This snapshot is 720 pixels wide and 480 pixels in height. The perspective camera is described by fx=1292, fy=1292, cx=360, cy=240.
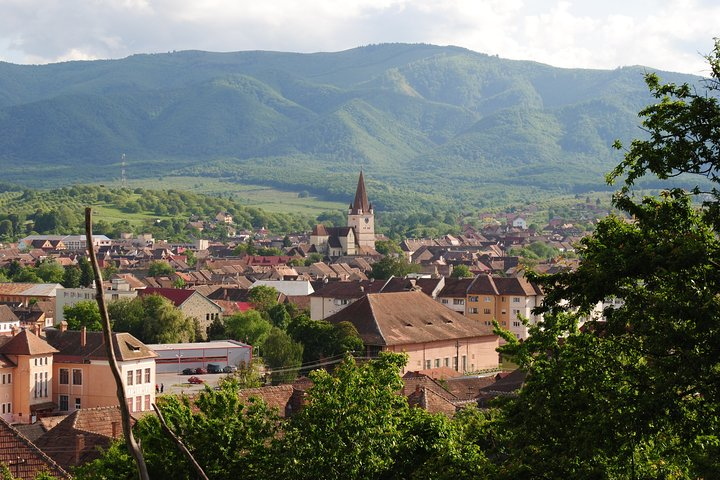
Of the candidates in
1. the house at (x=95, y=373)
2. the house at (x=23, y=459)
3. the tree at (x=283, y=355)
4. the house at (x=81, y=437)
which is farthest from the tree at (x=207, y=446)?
the tree at (x=283, y=355)

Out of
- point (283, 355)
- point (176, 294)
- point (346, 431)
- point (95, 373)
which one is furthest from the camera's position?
point (176, 294)

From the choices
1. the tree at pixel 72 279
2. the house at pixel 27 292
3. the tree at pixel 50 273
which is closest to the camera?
the house at pixel 27 292

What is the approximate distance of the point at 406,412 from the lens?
2220cm

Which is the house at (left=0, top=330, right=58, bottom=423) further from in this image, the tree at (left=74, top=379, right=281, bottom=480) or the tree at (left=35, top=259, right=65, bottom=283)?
the tree at (left=35, top=259, right=65, bottom=283)

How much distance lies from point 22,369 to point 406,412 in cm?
4234

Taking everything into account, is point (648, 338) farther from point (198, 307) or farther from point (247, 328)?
point (198, 307)

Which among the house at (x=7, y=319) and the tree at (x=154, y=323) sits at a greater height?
the tree at (x=154, y=323)

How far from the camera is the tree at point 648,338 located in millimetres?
14000

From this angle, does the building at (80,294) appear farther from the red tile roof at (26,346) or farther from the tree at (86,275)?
the red tile roof at (26,346)

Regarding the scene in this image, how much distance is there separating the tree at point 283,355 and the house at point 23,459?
33.3 metres

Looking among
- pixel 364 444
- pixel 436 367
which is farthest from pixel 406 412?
pixel 436 367

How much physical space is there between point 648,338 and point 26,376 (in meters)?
50.1

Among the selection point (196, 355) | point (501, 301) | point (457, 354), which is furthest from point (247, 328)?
point (501, 301)

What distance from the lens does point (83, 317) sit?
81.9 metres
